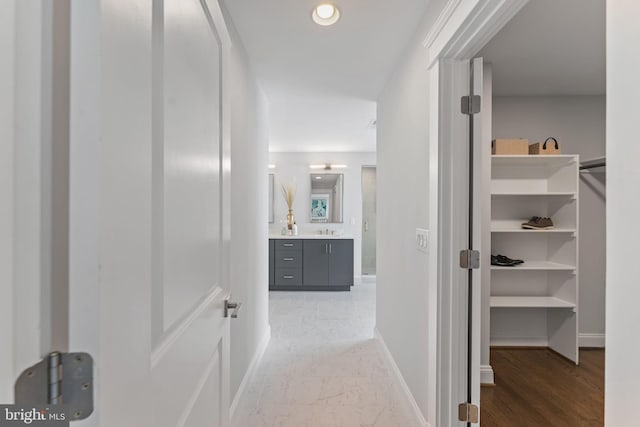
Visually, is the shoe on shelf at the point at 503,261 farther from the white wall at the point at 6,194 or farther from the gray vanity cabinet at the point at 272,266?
the gray vanity cabinet at the point at 272,266

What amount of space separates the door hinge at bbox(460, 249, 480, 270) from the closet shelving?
A: 1.59 metres

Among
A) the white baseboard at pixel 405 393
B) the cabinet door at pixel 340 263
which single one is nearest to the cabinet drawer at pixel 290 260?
the cabinet door at pixel 340 263

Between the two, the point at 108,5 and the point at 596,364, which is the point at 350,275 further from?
the point at 108,5

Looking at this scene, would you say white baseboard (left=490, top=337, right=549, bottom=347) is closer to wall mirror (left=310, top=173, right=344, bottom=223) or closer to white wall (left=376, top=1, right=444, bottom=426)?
white wall (left=376, top=1, right=444, bottom=426)

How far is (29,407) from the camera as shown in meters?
0.37

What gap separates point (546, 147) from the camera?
283 centimetres

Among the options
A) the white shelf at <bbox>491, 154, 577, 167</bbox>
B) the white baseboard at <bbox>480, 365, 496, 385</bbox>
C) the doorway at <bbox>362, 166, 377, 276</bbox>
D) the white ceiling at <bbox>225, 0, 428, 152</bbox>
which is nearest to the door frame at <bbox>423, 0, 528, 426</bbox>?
the white ceiling at <bbox>225, 0, 428, 152</bbox>

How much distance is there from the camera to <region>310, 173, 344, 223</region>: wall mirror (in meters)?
5.91

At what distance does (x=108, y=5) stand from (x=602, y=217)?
12.9 feet

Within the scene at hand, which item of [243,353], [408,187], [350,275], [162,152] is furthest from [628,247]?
[350,275]

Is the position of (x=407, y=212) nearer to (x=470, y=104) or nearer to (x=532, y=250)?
(x=470, y=104)

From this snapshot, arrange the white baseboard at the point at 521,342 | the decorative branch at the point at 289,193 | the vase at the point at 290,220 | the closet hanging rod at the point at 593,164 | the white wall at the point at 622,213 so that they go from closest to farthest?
the white wall at the point at 622,213 < the closet hanging rod at the point at 593,164 < the white baseboard at the point at 521,342 < the vase at the point at 290,220 < the decorative branch at the point at 289,193

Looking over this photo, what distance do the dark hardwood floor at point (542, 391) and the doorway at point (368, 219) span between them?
3183 mm

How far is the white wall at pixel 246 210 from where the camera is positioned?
192 centimetres
